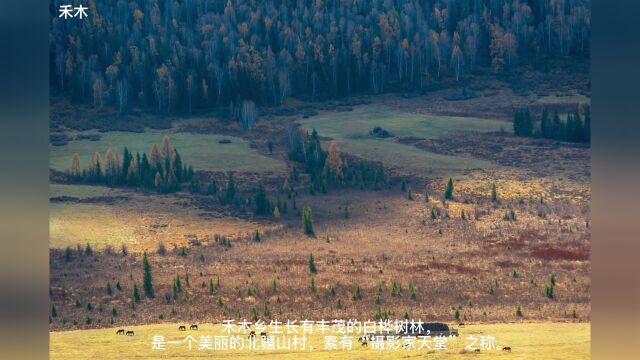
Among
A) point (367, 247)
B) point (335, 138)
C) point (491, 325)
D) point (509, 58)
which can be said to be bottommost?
point (491, 325)

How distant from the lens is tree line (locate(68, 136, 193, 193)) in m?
14.2

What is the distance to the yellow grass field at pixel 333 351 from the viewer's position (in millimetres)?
12008

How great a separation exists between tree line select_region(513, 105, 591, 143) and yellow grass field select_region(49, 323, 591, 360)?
3.03 meters

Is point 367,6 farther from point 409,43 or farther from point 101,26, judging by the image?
point 101,26

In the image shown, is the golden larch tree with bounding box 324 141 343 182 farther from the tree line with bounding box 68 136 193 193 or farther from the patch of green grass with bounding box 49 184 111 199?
the patch of green grass with bounding box 49 184 111 199

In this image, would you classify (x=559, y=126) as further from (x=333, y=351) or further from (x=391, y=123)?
(x=333, y=351)

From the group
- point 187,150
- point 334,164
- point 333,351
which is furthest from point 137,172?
point 333,351

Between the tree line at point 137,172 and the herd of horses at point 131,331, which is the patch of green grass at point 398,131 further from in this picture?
the herd of horses at point 131,331

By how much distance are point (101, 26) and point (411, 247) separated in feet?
18.7

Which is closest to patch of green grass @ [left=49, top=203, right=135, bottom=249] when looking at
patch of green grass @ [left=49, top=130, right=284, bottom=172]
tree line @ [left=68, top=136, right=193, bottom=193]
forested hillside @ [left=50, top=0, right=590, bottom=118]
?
tree line @ [left=68, top=136, right=193, bottom=193]

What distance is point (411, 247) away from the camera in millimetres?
13523

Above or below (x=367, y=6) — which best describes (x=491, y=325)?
below

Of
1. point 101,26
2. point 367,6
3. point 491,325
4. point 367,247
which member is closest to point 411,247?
point 367,247

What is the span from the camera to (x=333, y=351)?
12086 mm
